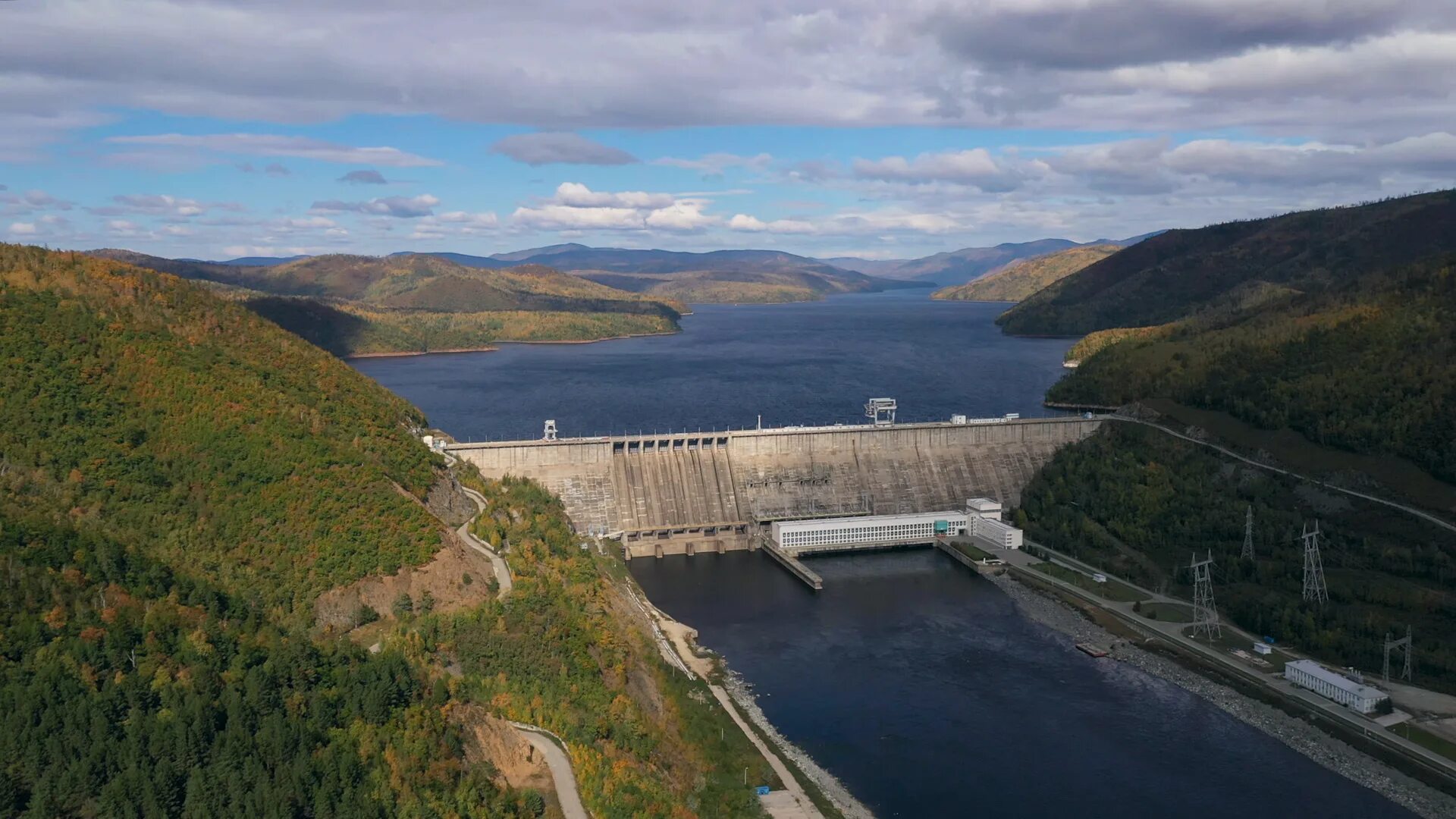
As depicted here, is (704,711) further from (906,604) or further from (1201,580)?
(1201,580)

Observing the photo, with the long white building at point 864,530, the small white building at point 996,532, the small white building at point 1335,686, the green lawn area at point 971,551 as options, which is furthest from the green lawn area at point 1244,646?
the long white building at point 864,530

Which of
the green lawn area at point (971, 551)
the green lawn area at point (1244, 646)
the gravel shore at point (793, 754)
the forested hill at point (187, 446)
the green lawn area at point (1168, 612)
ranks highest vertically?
the forested hill at point (187, 446)

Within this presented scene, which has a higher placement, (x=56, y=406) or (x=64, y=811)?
(x=56, y=406)

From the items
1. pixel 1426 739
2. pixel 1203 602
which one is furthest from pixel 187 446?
pixel 1426 739

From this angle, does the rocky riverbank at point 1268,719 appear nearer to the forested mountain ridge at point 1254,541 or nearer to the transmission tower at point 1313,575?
the forested mountain ridge at point 1254,541

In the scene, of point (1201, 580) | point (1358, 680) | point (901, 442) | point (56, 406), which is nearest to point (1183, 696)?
point (1358, 680)

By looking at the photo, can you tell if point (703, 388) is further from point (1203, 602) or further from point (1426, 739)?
point (1426, 739)
